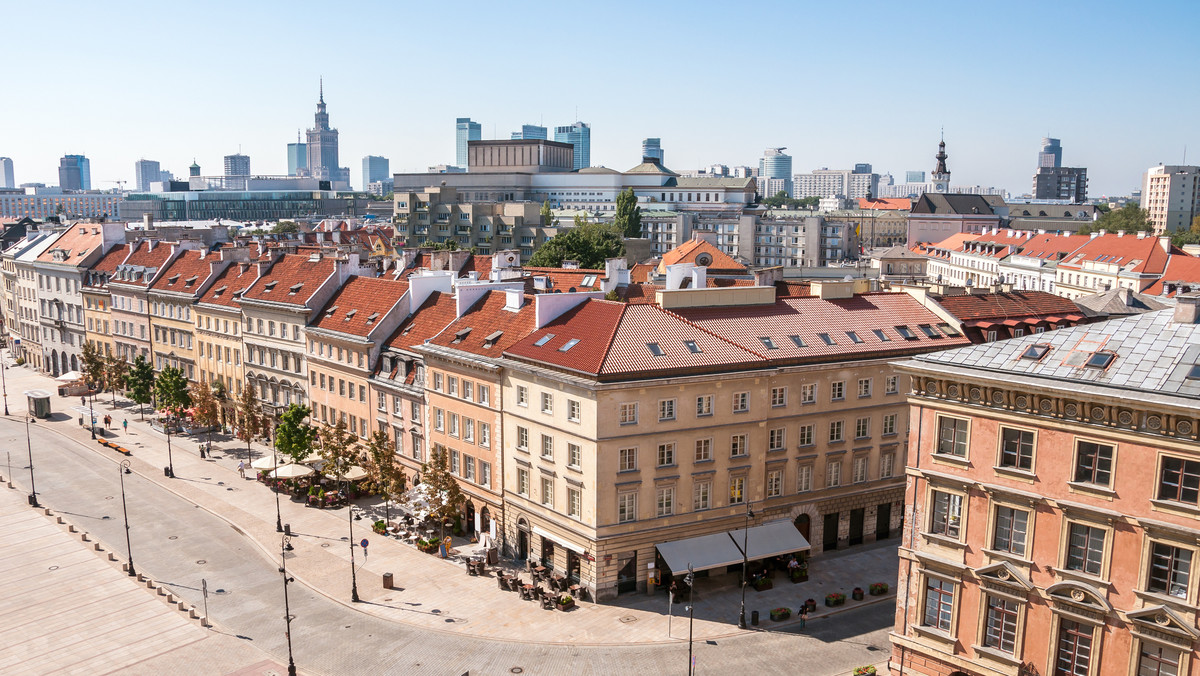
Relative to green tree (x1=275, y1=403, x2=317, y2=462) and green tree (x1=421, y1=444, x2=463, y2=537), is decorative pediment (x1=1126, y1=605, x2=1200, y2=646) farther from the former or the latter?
green tree (x1=275, y1=403, x2=317, y2=462)

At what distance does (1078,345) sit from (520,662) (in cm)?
2996

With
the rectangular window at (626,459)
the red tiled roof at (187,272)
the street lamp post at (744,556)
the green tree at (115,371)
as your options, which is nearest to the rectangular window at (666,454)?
the rectangular window at (626,459)

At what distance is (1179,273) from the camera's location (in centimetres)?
11900

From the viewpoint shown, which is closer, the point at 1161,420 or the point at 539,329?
the point at 1161,420

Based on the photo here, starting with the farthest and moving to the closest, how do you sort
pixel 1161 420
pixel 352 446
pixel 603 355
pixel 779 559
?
pixel 352 446 < pixel 779 559 < pixel 603 355 < pixel 1161 420

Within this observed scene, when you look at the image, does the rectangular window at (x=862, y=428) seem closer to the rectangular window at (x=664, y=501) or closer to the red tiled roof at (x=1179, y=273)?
the rectangular window at (x=664, y=501)

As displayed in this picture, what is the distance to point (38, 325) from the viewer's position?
439 ft

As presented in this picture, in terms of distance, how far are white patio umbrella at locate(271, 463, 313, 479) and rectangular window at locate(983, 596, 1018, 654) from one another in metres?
51.1

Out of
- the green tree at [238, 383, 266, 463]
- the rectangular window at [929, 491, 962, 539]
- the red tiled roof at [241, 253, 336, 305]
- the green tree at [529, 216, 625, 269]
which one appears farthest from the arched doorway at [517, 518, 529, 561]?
the green tree at [529, 216, 625, 269]

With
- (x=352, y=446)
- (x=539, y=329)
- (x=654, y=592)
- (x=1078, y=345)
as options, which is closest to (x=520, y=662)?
(x=654, y=592)

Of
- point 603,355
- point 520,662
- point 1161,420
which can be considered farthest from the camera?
point 603,355

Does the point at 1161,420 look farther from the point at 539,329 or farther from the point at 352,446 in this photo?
the point at 352,446

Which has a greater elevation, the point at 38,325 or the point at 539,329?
the point at 539,329

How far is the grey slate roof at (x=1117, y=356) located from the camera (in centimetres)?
3553
